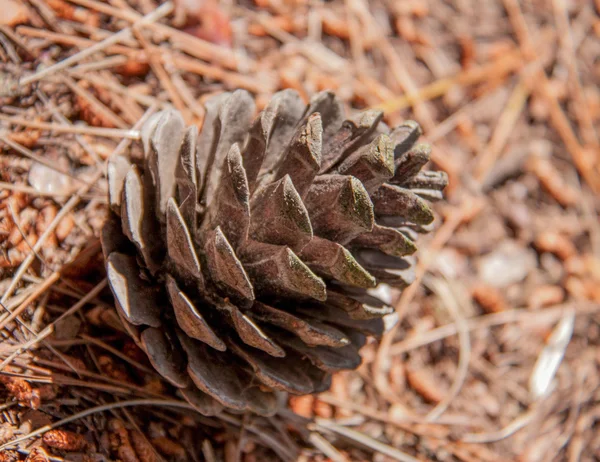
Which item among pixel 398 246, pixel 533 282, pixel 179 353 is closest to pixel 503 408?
pixel 533 282

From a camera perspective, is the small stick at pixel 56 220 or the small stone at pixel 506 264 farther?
the small stone at pixel 506 264

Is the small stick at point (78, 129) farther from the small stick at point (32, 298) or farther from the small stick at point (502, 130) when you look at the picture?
the small stick at point (502, 130)

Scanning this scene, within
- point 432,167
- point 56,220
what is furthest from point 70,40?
point 432,167

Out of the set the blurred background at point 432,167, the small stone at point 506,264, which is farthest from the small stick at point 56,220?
the small stone at point 506,264

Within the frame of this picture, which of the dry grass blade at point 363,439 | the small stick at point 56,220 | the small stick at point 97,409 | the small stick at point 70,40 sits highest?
the small stick at point 70,40

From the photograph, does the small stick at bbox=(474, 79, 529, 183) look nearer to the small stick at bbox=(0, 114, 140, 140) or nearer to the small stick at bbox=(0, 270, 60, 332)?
the small stick at bbox=(0, 114, 140, 140)

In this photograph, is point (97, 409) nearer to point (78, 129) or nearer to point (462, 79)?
point (78, 129)

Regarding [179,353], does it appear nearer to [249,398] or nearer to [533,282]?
[249,398]
